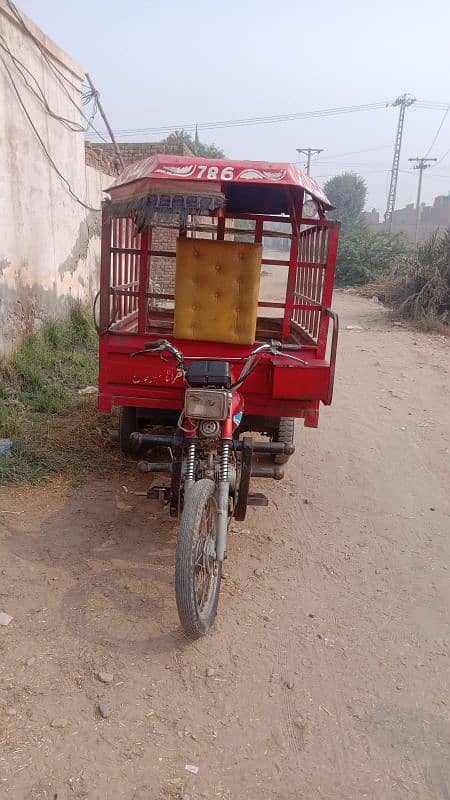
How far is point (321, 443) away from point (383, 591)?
93.0 inches


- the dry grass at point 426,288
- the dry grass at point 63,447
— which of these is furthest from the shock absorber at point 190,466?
the dry grass at point 426,288

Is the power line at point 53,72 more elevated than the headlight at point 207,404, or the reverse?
the power line at point 53,72

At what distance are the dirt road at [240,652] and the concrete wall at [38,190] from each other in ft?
9.33

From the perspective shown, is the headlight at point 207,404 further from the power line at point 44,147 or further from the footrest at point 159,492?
the power line at point 44,147

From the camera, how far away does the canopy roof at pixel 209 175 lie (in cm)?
322

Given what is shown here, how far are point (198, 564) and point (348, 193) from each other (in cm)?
5555

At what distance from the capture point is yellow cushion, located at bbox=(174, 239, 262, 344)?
4.17 m

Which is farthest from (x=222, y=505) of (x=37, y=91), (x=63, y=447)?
(x=37, y=91)

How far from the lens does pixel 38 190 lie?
6664 millimetres

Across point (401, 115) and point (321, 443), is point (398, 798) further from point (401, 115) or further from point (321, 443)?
point (401, 115)

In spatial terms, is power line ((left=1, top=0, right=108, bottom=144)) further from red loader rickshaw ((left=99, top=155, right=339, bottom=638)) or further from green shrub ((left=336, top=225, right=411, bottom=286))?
green shrub ((left=336, top=225, right=411, bottom=286))

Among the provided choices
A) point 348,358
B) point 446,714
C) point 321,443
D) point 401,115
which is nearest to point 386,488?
point 321,443

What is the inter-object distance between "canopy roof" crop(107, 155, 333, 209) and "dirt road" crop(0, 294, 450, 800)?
80.5 inches

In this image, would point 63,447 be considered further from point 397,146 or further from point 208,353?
point 397,146
